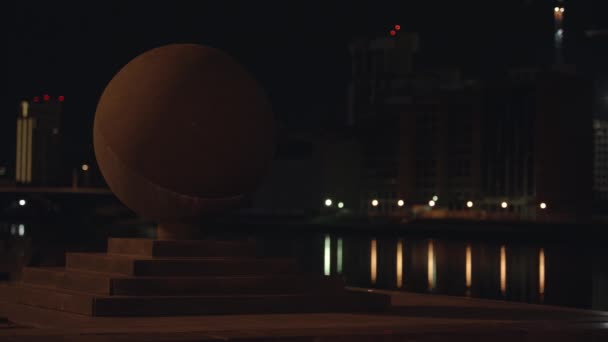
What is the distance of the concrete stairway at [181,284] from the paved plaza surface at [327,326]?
0.78ft

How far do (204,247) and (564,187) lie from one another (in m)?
90.6

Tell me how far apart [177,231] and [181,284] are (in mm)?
1871

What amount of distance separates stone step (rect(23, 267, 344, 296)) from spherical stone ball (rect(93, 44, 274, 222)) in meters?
1.43

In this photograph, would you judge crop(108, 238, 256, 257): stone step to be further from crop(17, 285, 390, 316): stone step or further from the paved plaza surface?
the paved plaza surface

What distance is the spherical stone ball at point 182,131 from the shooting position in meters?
14.2

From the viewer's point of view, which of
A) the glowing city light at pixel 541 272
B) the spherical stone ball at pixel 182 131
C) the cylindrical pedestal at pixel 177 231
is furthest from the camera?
the glowing city light at pixel 541 272

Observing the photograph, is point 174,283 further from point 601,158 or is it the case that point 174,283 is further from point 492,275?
point 601,158

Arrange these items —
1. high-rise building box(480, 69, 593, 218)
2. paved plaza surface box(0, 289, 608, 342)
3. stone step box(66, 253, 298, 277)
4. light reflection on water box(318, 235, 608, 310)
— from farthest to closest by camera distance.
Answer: high-rise building box(480, 69, 593, 218)
light reflection on water box(318, 235, 608, 310)
stone step box(66, 253, 298, 277)
paved plaza surface box(0, 289, 608, 342)

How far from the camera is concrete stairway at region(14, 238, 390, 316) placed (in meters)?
13.1

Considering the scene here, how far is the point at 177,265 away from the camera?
1386 cm

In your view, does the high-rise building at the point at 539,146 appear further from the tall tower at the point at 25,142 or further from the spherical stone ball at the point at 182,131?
the spherical stone ball at the point at 182,131

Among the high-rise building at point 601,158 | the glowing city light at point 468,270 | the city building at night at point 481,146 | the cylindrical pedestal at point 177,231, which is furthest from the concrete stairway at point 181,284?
the high-rise building at point 601,158

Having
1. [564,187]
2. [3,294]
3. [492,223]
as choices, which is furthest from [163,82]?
[564,187]

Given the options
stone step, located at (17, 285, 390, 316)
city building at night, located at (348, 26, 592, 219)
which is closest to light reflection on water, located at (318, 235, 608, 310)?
stone step, located at (17, 285, 390, 316)
